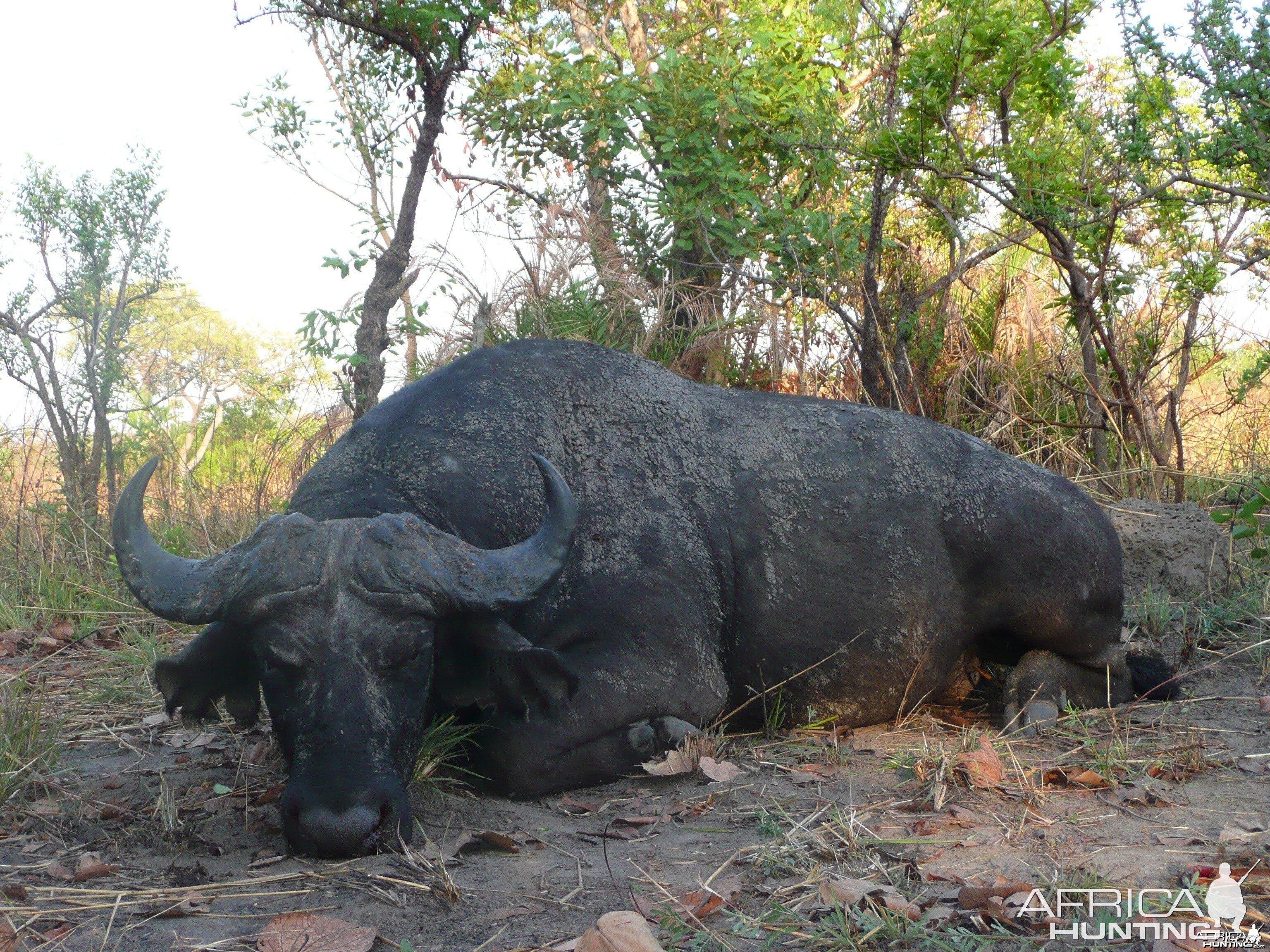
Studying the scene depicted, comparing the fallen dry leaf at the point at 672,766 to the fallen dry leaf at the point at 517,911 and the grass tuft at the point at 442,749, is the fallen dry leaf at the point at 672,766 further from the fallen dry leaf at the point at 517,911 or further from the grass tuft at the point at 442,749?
the fallen dry leaf at the point at 517,911

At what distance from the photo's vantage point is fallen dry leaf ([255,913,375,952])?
7.03 feet

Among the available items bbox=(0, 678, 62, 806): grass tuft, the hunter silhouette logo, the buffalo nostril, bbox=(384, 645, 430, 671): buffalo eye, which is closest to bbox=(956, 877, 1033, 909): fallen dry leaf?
the hunter silhouette logo

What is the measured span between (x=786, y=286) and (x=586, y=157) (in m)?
2.18

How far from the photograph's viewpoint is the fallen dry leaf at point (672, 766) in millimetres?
3488

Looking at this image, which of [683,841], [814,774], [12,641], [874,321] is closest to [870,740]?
[814,774]

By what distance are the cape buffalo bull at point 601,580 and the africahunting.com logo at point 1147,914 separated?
158 cm

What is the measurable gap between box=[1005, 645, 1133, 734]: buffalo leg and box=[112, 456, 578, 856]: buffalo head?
236cm

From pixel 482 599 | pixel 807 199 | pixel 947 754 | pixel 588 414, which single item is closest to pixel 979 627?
pixel 947 754

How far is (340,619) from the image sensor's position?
2762 millimetres

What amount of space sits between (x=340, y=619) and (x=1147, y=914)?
210 centimetres

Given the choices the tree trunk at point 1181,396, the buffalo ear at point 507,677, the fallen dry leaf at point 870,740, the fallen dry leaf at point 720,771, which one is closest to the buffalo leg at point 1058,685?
the fallen dry leaf at point 870,740

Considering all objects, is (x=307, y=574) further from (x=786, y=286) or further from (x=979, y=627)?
(x=786, y=286)

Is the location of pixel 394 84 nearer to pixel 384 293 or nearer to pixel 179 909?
pixel 384 293

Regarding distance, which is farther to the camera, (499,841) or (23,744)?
(23,744)
